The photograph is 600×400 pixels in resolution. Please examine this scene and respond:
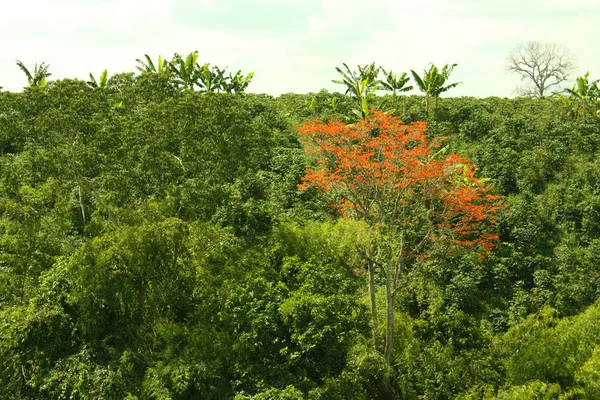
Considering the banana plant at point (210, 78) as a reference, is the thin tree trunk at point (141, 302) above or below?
below


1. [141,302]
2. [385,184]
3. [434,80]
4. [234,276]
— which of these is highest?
[434,80]

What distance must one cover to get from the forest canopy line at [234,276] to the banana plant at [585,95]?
→ 423 inches

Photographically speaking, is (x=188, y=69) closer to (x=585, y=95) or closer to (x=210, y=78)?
(x=210, y=78)

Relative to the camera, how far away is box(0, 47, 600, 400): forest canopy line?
1236cm

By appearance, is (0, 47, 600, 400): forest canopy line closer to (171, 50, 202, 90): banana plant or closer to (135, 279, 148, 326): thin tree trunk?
(135, 279, 148, 326): thin tree trunk

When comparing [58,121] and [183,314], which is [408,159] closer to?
[183,314]

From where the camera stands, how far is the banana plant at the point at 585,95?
101 ft

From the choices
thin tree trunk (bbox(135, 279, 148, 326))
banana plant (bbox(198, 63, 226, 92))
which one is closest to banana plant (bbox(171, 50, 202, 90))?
banana plant (bbox(198, 63, 226, 92))

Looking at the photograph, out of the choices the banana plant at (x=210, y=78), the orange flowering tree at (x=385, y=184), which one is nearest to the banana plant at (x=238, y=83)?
the banana plant at (x=210, y=78)

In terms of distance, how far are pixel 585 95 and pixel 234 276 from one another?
27393mm

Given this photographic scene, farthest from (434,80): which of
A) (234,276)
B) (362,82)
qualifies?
(234,276)

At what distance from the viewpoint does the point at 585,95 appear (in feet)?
102

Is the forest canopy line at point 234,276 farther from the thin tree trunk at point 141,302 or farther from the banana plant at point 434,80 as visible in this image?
the banana plant at point 434,80

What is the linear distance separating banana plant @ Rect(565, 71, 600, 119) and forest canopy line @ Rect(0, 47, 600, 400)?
10757mm
